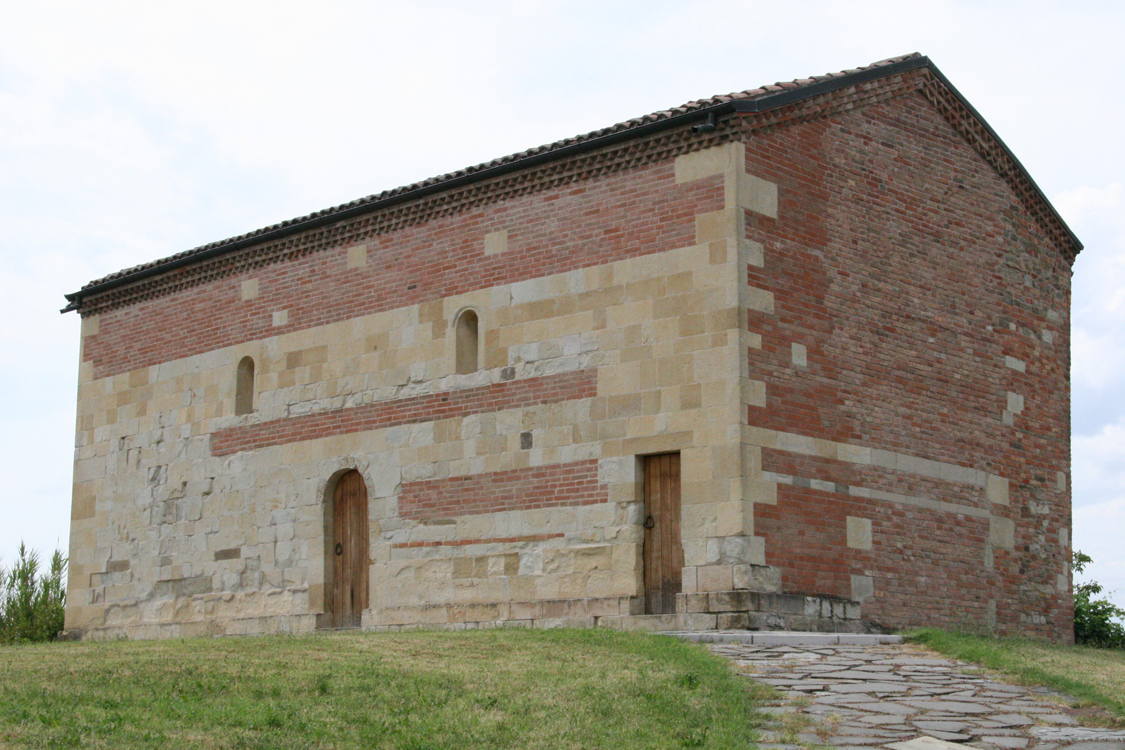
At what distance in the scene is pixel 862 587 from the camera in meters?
16.3

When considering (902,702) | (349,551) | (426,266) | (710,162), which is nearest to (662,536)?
(710,162)

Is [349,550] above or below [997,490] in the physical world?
below

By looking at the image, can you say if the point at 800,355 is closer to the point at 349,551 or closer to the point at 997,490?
the point at 997,490

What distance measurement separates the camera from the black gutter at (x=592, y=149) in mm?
16094

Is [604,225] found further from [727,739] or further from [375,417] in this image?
[727,739]

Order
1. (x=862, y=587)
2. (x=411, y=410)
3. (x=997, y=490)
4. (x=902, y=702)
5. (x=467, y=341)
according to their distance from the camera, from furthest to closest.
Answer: (x=997, y=490) < (x=411, y=410) < (x=467, y=341) < (x=862, y=587) < (x=902, y=702)

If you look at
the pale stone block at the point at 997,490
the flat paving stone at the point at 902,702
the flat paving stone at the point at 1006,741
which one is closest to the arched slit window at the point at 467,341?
the flat paving stone at the point at 902,702

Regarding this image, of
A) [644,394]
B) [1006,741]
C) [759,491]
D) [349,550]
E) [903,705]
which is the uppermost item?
[644,394]

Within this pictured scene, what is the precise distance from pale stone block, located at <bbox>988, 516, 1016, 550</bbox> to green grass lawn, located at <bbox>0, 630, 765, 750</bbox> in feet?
23.4

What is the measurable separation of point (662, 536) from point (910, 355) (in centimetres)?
413

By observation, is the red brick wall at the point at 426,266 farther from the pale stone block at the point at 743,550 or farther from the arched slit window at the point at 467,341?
the pale stone block at the point at 743,550

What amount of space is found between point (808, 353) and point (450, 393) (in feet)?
15.2

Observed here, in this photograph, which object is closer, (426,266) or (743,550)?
(743,550)

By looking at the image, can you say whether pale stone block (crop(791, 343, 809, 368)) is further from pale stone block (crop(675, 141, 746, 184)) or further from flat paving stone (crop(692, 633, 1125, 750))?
flat paving stone (crop(692, 633, 1125, 750))
